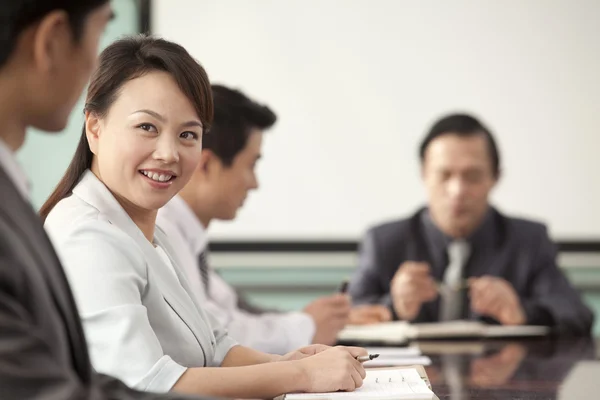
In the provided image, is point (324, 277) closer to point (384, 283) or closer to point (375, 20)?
point (384, 283)

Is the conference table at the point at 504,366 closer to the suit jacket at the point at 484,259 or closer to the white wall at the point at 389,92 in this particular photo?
the suit jacket at the point at 484,259

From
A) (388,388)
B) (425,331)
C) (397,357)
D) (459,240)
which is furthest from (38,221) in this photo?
(459,240)

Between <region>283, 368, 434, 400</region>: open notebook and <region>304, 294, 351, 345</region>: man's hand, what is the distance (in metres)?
0.79

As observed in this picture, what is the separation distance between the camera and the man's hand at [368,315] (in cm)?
292

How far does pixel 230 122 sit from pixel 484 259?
1431mm

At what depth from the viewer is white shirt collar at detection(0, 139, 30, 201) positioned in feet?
2.83

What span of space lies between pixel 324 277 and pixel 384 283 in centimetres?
83

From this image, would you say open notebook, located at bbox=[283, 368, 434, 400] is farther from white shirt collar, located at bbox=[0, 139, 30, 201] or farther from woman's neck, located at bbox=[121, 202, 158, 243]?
white shirt collar, located at bbox=[0, 139, 30, 201]

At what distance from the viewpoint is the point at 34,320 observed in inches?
31.9

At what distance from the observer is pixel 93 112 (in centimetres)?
143

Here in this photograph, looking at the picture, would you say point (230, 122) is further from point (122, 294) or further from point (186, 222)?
point (122, 294)

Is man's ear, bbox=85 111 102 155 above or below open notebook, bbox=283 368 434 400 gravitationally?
above

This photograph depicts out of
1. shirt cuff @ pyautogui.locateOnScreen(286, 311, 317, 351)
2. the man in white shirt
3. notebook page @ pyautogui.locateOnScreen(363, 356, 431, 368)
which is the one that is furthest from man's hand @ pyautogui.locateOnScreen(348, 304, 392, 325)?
notebook page @ pyautogui.locateOnScreen(363, 356, 431, 368)

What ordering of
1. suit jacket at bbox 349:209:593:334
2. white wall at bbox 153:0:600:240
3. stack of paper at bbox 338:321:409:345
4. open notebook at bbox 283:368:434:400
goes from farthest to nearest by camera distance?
white wall at bbox 153:0:600:240, suit jacket at bbox 349:209:593:334, stack of paper at bbox 338:321:409:345, open notebook at bbox 283:368:434:400
